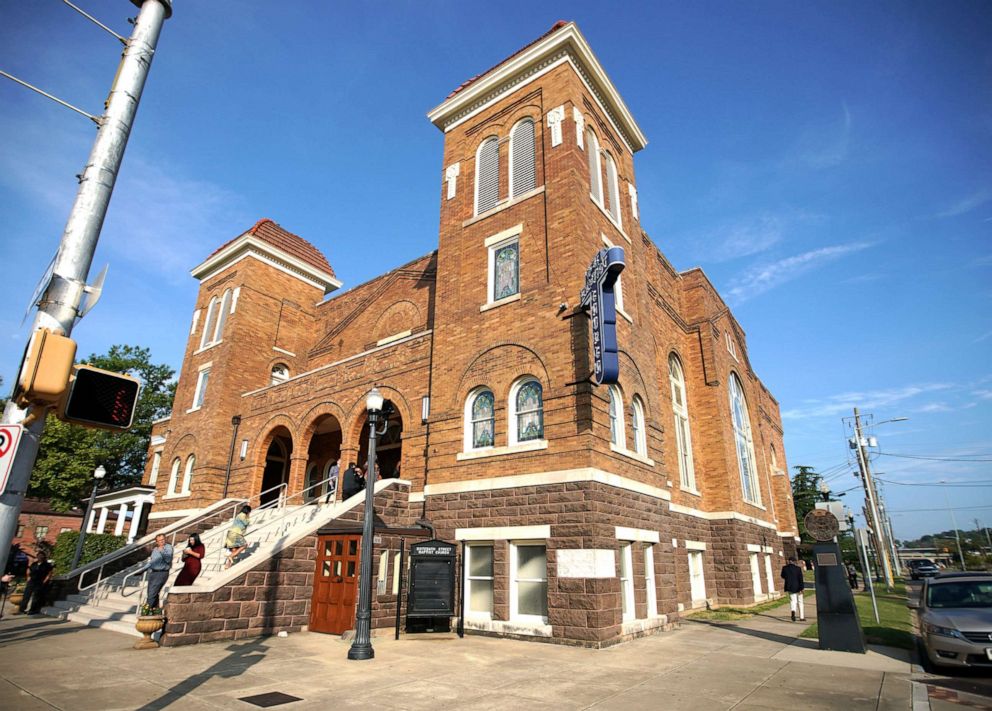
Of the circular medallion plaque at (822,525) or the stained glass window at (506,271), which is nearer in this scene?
the circular medallion plaque at (822,525)

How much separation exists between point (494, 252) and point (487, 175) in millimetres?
3014

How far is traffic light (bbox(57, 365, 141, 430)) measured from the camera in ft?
11.4

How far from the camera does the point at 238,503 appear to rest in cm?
1962

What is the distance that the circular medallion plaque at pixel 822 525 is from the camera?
11.9 meters

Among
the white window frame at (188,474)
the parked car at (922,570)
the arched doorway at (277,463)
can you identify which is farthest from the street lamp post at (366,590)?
the parked car at (922,570)

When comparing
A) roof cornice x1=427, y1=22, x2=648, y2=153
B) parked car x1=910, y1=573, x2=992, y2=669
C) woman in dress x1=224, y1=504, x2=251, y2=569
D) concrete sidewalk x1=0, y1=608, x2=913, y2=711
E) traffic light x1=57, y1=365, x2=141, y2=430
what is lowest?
concrete sidewalk x1=0, y1=608, x2=913, y2=711

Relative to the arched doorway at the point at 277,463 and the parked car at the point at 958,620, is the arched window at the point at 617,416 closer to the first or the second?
the parked car at the point at 958,620

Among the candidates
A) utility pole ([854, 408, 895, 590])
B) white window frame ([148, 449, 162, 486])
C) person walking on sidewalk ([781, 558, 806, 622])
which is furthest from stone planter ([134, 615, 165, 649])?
utility pole ([854, 408, 895, 590])

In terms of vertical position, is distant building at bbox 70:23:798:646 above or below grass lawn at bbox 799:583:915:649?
above

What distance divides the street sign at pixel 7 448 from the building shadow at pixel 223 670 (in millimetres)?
4568

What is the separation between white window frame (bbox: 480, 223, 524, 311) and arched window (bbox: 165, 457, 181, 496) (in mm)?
17074

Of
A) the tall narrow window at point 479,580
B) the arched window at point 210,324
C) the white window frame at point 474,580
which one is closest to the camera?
the white window frame at point 474,580

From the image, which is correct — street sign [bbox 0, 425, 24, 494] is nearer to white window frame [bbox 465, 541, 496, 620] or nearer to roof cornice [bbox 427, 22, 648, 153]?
white window frame [bbox 465, 541, 496, 620]

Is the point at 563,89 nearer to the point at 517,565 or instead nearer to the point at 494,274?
the point at 494,274
